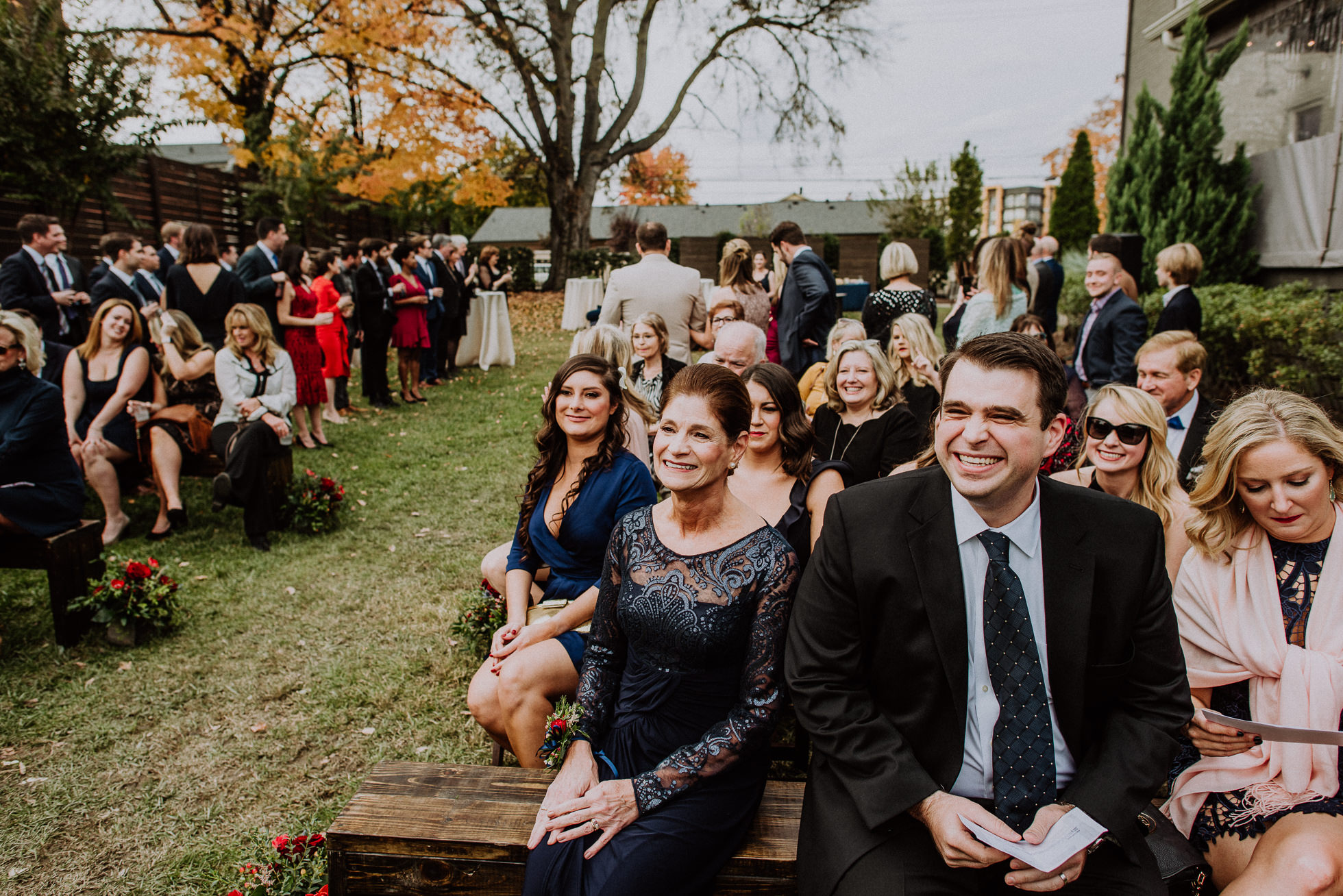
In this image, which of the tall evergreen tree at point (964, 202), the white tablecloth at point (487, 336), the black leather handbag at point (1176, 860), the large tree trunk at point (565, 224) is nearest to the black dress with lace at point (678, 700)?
the black leather handbag at point (1176, 860)

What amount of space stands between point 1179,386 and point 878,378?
4.65 ft

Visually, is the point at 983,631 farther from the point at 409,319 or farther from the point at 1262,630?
the point at 409,319

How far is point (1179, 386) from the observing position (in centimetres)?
381

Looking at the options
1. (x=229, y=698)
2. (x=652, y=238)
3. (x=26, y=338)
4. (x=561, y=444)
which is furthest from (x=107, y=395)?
(x=561, y=444)

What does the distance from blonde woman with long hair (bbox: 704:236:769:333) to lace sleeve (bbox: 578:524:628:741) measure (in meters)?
4.30

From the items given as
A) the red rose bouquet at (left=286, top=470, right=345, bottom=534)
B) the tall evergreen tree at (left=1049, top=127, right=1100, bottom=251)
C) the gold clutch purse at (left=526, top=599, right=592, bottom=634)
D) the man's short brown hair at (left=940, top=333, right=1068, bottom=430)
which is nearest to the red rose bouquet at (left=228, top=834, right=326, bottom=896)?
the gold clutch purse at (left=526, top=599, right=592, bottom=634)

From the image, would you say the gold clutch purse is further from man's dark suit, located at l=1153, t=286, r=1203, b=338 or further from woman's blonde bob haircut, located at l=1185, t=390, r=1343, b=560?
man's dark suit, located at l=1153, t=286, r=1203, b=338

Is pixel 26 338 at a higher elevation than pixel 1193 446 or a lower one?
higher

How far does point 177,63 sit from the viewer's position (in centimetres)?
1738

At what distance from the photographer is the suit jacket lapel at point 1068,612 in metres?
1.84

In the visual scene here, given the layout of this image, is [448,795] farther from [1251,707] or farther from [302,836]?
[1251,707]

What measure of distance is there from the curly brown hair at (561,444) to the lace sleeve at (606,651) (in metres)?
0.87

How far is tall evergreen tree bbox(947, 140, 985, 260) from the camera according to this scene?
3634 cm

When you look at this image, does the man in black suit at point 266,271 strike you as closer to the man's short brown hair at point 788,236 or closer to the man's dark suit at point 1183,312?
the man's short brown hair at point 788,236
